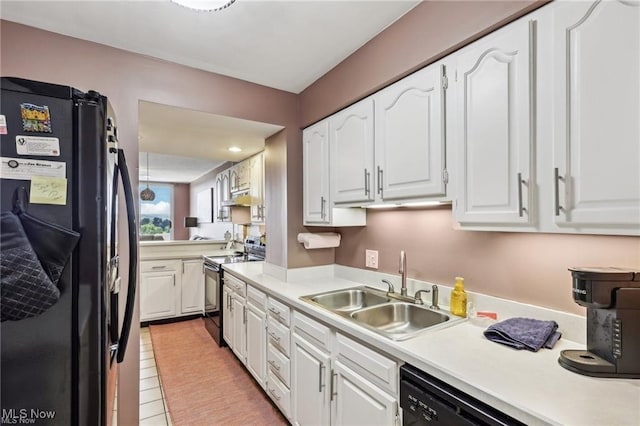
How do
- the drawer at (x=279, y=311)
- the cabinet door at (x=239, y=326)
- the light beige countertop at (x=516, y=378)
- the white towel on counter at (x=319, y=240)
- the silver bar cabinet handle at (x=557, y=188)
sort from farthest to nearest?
the cabinet door at (x=239, y=326)
the white towel on counter at (x=319, y=240)
the drawer at (x=279, y=311)
the silver bar cabinet handle at (x=557, y=188)
the light beige countertop at (x=516, y=378)

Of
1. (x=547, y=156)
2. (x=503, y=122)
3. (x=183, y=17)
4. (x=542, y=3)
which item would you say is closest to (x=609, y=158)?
(x=547, y=156)

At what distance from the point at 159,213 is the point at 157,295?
5339mm

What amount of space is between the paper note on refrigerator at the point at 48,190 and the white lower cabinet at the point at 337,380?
4.14 ft

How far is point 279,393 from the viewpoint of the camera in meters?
2.11

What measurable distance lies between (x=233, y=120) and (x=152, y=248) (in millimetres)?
2582

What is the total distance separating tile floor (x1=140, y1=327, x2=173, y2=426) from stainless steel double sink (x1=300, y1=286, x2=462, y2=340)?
1.40 metres

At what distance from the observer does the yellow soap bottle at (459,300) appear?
5.09 feet

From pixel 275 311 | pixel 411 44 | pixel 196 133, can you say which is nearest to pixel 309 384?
pixel 275 311

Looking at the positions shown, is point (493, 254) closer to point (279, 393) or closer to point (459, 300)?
point (459, 300)

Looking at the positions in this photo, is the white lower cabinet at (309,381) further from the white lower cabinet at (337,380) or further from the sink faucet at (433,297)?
the sink faucet at (433,297)

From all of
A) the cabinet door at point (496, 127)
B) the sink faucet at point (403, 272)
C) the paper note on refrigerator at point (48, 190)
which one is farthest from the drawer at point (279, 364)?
the paper note on refrigerator at point (48, 190)

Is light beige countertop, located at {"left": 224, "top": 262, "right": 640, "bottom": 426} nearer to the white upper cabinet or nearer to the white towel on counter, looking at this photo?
the white upper cabinet

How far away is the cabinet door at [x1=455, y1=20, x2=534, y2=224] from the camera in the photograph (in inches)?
44.7

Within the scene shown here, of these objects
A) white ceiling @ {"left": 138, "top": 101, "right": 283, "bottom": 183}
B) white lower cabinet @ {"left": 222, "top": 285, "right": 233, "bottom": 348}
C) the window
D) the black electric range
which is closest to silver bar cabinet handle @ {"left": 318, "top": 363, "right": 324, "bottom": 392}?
white lower cabinet @ {"left": 222, "top": 285, "right": 233, "bottom": 348}
